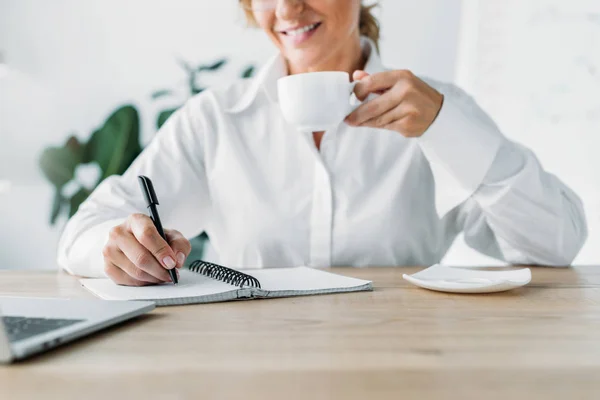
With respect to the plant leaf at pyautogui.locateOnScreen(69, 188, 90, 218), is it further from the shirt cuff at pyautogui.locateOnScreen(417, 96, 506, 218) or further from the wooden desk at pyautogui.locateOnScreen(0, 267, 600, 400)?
the wooden desk at pyautogui.locateOnScreen(0, 267, 600, 400)

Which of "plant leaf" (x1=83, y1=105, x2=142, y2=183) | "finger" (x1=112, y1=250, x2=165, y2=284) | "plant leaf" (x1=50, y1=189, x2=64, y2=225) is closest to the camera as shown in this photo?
"finger" (x1=112, y1=250, x2=165, y2=284)

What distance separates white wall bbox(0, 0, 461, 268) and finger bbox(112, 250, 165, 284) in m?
2.31

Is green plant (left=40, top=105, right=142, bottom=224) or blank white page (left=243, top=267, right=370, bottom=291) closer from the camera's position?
blank white page (left=243, top=267, right=370, bottom=291)

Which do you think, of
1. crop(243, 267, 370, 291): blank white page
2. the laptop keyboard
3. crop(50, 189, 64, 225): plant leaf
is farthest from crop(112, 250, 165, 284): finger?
crop(50, 189, 64, 225): plant leaf

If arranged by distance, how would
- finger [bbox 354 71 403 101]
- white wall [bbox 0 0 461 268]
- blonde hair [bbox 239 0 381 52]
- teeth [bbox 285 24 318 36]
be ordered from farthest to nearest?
white wall [bbox 0 0 461 268], blonde hair [bbox 239 0 381 52], teeth [bbox 285 24 318 36], finger [bbox 354 71 403 101]

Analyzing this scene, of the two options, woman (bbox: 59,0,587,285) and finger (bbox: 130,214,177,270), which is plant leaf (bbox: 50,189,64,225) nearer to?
woman (bbox: 59,0,587,285)

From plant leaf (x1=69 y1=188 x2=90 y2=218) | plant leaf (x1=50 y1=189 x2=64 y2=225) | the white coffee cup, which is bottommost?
plant leaf (x1=50 y1=189 x2=64 y2=225)

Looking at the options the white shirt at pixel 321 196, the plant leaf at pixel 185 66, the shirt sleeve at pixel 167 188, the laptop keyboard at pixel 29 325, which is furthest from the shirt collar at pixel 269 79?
the plant leaf at pixel 185 66

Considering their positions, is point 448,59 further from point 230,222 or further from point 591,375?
point 591,375

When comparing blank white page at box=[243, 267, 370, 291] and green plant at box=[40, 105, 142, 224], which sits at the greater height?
blank white page at box=[243, 267, 370, 291]

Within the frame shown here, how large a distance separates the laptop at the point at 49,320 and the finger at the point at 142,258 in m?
0.16

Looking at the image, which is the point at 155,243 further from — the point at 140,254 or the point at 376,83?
the point at 376,83

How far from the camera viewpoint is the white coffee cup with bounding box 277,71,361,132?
1023 millimetres

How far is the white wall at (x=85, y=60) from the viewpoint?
125 inches
